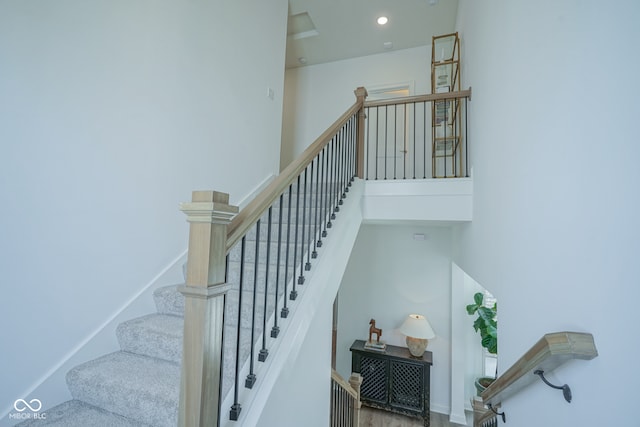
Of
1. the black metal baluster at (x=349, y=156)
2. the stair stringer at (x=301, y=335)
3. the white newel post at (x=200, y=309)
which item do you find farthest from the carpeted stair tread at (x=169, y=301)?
the black metal baluster at (x=349, y=156)

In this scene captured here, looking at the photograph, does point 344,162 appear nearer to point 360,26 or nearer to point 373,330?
point 360,26

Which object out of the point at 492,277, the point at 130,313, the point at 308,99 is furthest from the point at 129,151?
the point at 308,99

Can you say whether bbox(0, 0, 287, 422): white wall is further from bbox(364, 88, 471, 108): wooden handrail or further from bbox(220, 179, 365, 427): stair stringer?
bbox(364, 88, 471, 108): wooden handrail

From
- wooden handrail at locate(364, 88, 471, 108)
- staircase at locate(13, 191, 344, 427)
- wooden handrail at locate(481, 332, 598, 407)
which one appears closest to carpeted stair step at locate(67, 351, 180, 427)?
staircase at locate(13, 191, 344, 427)

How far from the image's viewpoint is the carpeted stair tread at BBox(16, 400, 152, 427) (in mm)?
1343

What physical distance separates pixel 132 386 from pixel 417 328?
351 cm

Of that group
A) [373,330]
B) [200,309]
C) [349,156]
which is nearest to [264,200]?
[200,309]

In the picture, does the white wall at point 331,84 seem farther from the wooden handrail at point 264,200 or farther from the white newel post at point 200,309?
the white newel post at point 200,309

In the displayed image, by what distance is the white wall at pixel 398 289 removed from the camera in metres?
4.36

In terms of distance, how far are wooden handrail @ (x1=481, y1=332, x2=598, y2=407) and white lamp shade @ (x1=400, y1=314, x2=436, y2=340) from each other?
2.87 metres

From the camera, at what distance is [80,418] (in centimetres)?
140

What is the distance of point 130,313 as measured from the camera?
1.93 metres

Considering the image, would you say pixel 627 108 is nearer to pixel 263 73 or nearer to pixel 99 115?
pixel 99 115

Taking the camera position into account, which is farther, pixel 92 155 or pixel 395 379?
pixel 395 379
